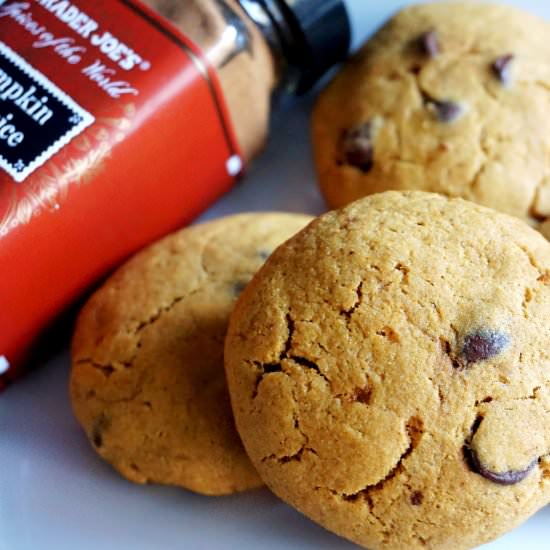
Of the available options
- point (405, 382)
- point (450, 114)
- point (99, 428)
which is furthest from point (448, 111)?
point (99, 428)

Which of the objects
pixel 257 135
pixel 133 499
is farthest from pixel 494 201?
pixel 133 499

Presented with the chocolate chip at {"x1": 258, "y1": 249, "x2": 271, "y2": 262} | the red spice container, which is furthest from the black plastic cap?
the chocolate chip at {"x1": 258, "y1": 249, "x2": 271, "y2": 262}

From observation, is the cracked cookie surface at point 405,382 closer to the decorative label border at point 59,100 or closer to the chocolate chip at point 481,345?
the chocolate chip at point 481,345

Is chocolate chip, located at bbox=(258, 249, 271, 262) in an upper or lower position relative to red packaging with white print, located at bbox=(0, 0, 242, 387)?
lower

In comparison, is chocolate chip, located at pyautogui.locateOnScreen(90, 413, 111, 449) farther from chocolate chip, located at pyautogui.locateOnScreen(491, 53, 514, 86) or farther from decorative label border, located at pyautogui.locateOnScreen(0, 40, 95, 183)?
chocolate chip, located at pyautogui.locateOnScreen(491, 53, 514, 86)

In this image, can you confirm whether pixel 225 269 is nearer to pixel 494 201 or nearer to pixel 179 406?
pixel 179 406

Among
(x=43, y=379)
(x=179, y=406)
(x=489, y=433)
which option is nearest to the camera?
(x=489, y=433)
